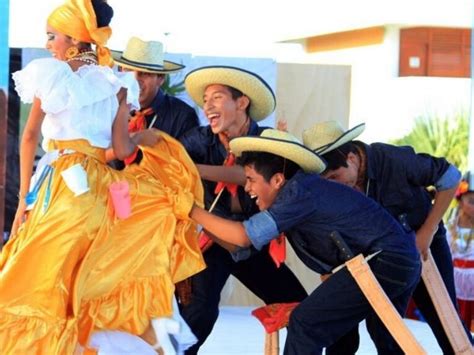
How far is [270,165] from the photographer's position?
4.78m

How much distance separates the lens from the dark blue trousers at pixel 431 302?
225 inches

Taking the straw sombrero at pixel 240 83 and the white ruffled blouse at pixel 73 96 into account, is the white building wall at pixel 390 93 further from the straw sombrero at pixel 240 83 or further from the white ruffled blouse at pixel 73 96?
the white ruffled blouse at pixel 73 96

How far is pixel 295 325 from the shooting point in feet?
15.7

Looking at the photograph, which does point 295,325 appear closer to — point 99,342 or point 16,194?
point 99,342

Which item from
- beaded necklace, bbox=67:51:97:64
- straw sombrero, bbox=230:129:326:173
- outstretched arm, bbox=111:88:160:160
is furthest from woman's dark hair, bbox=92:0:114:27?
straw sombrero, bbox=230:129:326:173

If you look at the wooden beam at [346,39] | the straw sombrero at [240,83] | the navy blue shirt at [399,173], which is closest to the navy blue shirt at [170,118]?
the straw sombrero at [240,83]

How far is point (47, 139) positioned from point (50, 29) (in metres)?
0.42

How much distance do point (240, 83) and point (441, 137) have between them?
16534mm

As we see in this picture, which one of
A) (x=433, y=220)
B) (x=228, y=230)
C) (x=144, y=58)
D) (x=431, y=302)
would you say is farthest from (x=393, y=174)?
(x=144, y=58)

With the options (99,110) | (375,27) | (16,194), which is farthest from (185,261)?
(375,27)

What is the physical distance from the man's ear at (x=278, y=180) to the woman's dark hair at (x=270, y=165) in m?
0.01

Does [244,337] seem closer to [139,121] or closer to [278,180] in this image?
[139,121]

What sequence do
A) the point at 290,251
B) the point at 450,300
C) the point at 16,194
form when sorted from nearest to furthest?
1. the point at 450,300
2. the point at 16,194
3. the point at 290,251

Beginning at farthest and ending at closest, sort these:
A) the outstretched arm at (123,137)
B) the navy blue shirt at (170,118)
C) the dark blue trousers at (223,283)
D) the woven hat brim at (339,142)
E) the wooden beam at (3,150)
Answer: the wooden beam at (3,150)
the navy blue shirt at (170,118)
the dark blue trousers at (223,283)
the woven hat brim at (339,142)
the outstretched arm at (123,137)
